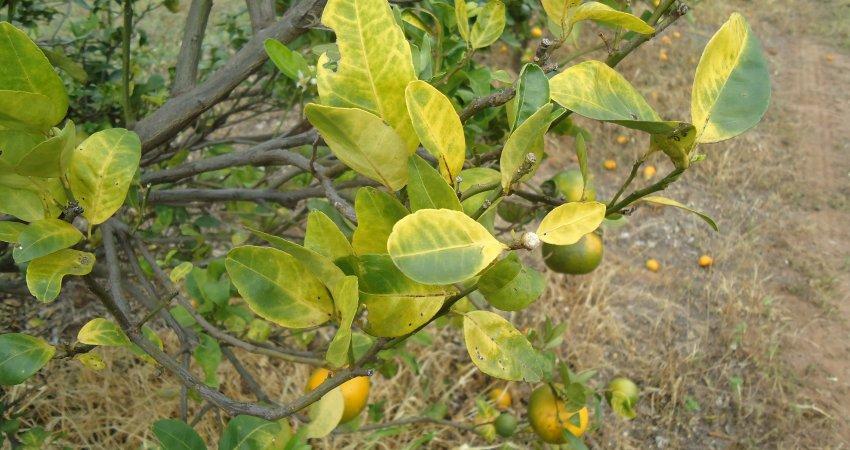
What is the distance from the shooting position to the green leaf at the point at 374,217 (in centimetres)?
44

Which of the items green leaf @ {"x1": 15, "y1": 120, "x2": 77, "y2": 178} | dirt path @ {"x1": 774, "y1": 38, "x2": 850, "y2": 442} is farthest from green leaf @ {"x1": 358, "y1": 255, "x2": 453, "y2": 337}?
dirt path @ {"x1": 774, "y1": 38, "x2": 850, "y2": 442}

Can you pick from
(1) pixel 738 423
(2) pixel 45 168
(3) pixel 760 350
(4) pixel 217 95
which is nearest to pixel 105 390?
(4) pixel 217 95

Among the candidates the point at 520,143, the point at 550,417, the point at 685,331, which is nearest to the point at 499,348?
the point at 520,143

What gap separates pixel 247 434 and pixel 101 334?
156mm

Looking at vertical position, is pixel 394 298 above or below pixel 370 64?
below

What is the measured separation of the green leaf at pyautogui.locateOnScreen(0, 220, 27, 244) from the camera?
571mm

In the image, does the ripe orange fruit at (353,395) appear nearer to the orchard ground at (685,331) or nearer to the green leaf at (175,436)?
the orchard ground at (685,331)

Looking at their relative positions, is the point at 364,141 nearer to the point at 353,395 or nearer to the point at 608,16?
the point at 608,16

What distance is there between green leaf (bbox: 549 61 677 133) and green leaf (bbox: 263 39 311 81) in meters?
0.39

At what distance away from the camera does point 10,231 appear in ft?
1.91

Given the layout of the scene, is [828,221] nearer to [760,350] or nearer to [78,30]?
[760,350]

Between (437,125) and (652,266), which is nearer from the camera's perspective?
(437,125)

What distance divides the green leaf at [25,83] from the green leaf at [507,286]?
0.32 m

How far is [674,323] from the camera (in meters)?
2.38
